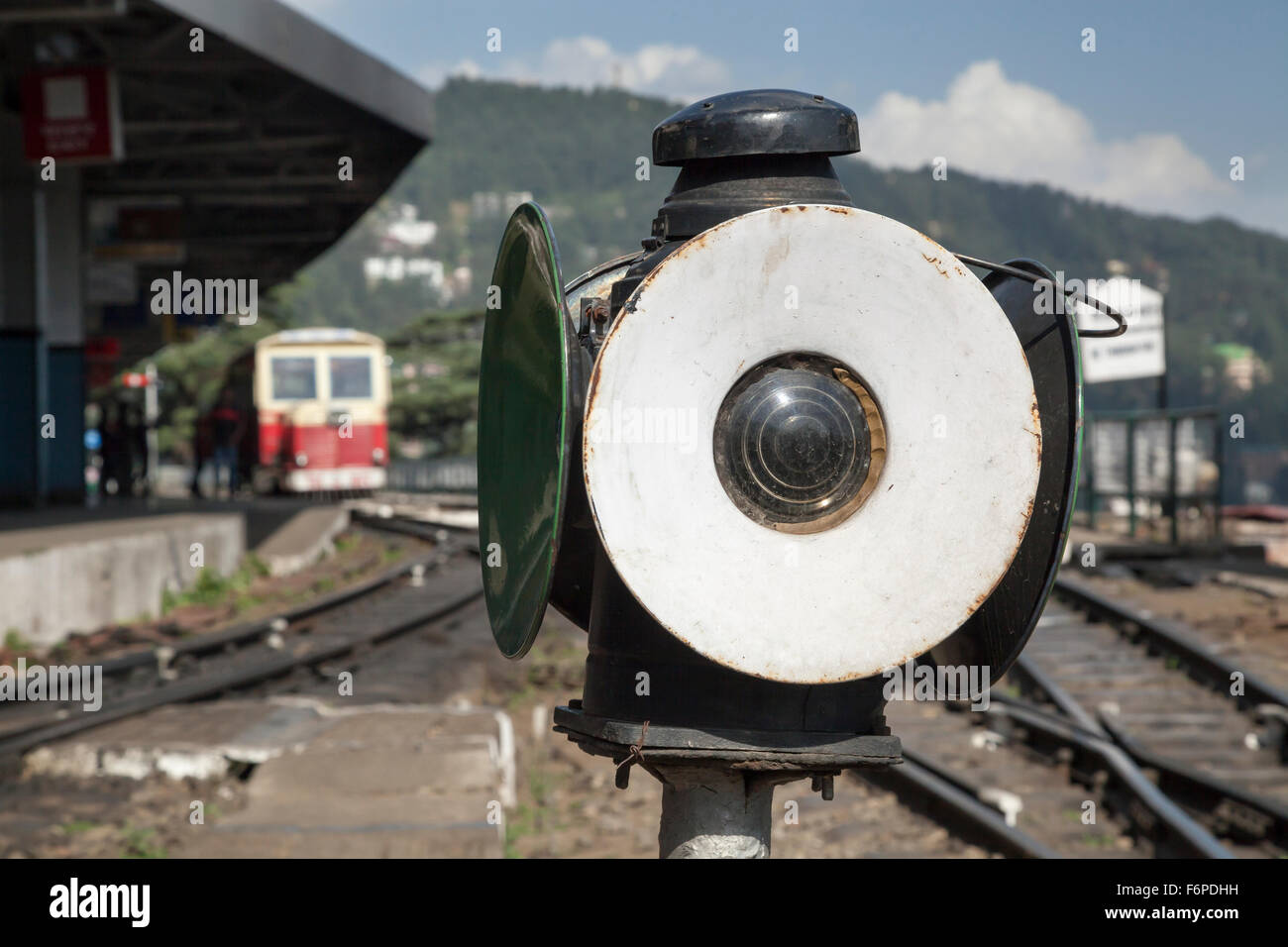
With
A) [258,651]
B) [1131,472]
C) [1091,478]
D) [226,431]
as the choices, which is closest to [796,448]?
[258,651]

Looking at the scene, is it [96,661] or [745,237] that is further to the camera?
[96,661]

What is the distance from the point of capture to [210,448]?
26.8 metres

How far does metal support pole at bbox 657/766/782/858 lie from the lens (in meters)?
1.91

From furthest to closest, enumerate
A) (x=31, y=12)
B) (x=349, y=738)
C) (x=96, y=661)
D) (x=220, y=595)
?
(x=220, y=595) < (x=31, y=12) < (x=96, y=661) < (x=349, y=738)

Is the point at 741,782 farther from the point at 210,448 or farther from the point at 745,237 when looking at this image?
the point at 210,448

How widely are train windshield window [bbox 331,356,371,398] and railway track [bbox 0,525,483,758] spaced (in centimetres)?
1067

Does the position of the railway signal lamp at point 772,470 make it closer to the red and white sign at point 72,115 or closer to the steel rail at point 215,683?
the steel rail at point 215,683

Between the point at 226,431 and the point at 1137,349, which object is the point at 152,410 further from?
the point at 1137,349

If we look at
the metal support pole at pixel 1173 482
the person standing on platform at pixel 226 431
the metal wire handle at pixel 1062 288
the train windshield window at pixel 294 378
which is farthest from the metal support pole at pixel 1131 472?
the metal wire handle at pixel 1062 288

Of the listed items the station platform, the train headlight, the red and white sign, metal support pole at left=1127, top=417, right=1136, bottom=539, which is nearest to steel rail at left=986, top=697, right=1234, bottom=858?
the train headlight

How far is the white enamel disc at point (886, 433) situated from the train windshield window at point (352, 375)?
25872 mm

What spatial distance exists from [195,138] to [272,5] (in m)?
6.34

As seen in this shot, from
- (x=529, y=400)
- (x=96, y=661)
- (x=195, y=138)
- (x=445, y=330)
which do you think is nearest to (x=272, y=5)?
(x=195, y=138)
